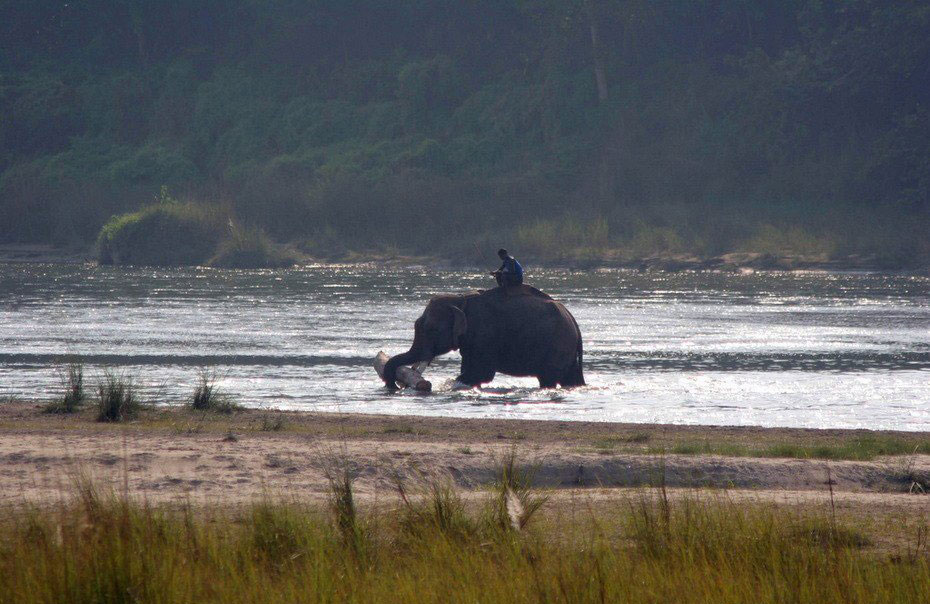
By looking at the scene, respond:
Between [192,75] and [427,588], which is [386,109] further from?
[427,588]

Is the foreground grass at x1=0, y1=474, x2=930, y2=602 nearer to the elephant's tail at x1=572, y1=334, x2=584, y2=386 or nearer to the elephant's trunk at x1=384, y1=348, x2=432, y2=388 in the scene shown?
the elephant's trunk at x1=384, y1=348, x2=432, y2=388

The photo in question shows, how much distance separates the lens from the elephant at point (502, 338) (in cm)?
1733

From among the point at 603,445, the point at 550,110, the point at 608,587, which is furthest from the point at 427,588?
the point at 550,110

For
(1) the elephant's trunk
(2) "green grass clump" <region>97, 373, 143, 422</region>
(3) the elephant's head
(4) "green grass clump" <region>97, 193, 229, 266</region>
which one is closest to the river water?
(1) the elephant's trunk

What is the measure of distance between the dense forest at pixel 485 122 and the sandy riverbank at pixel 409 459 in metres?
32.5

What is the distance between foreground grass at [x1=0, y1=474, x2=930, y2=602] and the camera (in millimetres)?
5840

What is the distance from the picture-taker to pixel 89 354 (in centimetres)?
2105

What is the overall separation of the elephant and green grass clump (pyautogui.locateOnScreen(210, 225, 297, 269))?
106ft

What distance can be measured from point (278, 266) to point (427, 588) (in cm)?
4368

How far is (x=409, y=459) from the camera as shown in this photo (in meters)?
9.91

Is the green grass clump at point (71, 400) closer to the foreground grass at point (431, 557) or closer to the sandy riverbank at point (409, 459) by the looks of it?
the sandy riverbank at point (409, 459)

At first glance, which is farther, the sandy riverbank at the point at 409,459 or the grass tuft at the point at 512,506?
the sandy riverbank at the point at 409,459

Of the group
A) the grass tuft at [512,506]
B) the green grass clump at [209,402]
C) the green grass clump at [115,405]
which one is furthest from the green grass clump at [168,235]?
the grass tuft at [512,506]

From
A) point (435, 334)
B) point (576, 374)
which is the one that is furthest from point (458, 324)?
point (576, 374)
